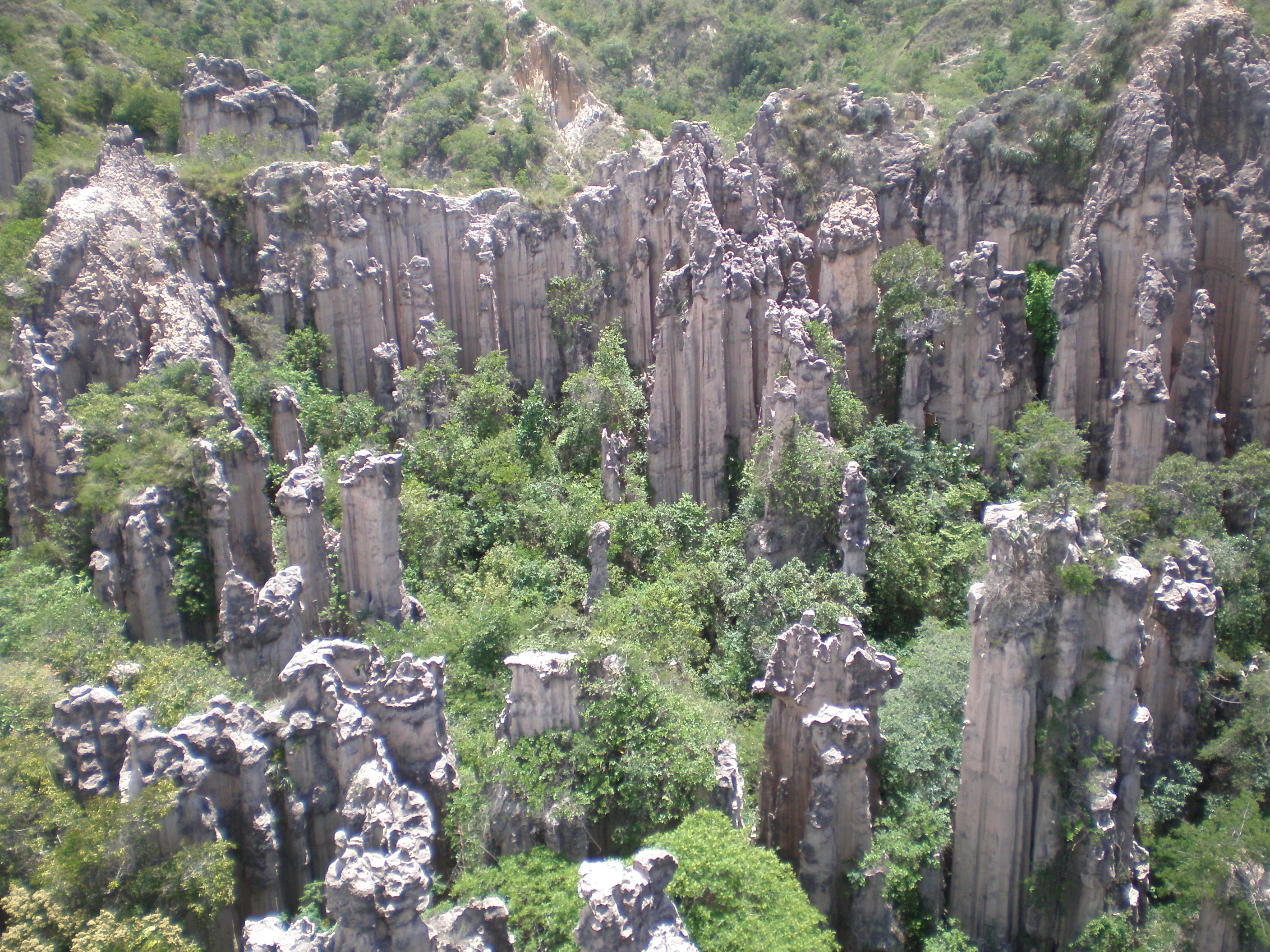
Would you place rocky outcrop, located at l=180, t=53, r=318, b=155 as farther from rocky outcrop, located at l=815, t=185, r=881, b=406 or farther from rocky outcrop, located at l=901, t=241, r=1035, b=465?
rocky outcrop, located at l=901, t=241, r=1035, b=465

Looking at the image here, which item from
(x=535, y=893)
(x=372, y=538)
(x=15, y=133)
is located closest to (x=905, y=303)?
(x=372, y=538)

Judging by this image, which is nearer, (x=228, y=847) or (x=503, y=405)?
(x=228, y=847)

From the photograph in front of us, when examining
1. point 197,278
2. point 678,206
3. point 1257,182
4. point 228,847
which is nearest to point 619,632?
point 228,847

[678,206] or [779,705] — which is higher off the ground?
[678,206]

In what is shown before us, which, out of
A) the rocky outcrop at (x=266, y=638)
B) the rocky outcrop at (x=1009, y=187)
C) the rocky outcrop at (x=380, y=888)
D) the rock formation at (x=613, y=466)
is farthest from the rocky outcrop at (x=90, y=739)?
the rocky outcrop at (x=1009, y=187)

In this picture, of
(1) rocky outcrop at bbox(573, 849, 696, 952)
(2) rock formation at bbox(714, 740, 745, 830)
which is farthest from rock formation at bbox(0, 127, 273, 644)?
(1) rocky outcrop at bbox(573, 849, 696, 952)

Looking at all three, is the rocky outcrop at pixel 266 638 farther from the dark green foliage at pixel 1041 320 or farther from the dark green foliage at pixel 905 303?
the dark green foliage at pixel 1041 320

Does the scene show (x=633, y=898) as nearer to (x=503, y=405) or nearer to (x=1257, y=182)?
(x=503, y=405)
